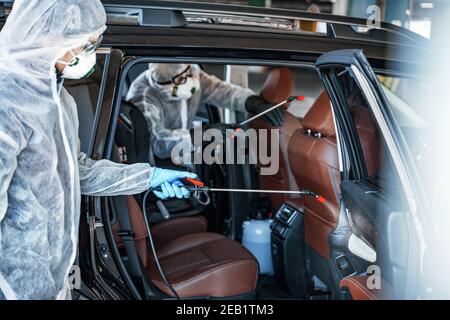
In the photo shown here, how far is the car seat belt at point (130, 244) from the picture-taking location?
2.37 metres

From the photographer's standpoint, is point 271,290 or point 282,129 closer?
point 271,290

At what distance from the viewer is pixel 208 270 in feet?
8.50

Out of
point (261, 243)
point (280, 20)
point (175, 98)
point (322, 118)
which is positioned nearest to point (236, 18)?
point (280, 20)

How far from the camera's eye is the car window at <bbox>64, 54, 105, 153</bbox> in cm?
214

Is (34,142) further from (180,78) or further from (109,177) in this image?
(180,78)

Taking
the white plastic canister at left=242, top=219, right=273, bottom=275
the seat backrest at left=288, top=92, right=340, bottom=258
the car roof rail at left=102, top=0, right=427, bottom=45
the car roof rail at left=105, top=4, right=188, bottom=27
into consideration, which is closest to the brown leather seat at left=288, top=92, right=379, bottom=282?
the seat backrest at left=288, top=92, right=340, bottom=258

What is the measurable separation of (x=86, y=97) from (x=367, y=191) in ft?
3.59

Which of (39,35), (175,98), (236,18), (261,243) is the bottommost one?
(261,243)

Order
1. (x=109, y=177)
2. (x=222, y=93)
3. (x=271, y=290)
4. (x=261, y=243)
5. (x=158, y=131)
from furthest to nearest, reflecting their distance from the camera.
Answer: (x=222, y=93) → (x=158, y=131) → (x=261, y=243) → (x=271, y=290) → (x=109, y=177)

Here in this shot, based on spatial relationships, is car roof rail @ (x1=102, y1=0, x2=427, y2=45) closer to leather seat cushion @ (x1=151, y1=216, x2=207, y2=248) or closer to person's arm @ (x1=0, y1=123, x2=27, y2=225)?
person's arm @ (x1=0, y1=123, x2=27, y2=225)

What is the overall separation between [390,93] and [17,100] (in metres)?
2.65

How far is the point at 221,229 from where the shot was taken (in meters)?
3.55

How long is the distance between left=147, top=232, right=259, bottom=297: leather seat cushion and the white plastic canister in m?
0.37

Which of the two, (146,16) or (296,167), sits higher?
(146,16)
